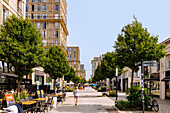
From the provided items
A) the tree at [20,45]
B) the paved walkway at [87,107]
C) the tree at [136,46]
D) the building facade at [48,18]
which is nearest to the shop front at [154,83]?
the paved walkway at [87,107]

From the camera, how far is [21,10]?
1304 inches

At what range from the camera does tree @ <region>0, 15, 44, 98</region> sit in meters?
17.2

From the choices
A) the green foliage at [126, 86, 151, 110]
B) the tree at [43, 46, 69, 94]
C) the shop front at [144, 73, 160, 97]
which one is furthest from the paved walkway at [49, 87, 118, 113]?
the shop front at [144, 73, 160, 97]

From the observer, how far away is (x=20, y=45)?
57.1 feet

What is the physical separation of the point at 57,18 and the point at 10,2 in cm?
4319

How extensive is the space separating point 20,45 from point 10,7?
12.5 metres

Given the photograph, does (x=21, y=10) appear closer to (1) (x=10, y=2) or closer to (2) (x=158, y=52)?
(1) (x=10, y=2)

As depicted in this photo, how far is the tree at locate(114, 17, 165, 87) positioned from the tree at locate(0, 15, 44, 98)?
610 centimetres

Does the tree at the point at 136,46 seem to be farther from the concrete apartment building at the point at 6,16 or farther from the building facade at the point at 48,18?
the building facade at the point at 48,18

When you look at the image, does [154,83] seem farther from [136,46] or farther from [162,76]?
[136,46]

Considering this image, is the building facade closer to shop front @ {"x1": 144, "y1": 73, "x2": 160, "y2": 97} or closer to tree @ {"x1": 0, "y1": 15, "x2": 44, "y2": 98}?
shop front @ {"x1": 144, "y1": 73, "x2": 160, "y2": 97}

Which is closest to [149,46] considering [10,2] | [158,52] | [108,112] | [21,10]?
[158,52]

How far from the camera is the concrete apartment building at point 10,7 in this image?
2570cm

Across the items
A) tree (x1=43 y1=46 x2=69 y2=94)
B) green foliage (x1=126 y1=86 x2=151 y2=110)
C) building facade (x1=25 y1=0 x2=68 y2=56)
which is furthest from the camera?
building facade (x1=25 y1=0 x2=68 y2=56)
